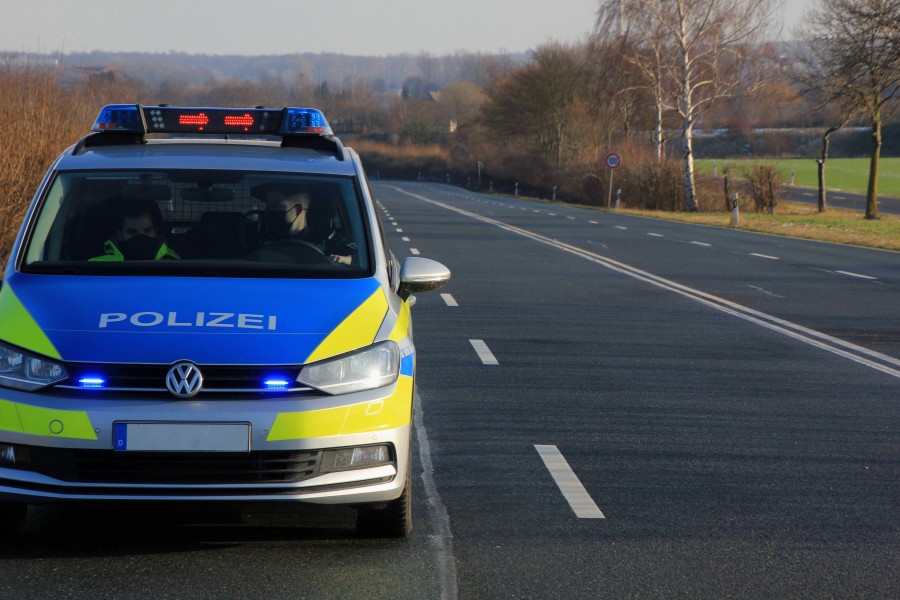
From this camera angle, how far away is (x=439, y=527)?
5.68m

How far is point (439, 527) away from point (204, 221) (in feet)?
6.26

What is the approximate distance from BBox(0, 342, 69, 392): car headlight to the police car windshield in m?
1.05

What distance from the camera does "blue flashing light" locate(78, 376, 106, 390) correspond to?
194 inches

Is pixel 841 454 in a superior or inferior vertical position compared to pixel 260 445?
inferior

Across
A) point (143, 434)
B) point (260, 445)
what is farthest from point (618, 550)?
point (143, 434)

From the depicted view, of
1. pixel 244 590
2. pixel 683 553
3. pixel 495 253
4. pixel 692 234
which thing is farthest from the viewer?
pixel 692 234

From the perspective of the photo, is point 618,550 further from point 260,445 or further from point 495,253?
point 495,253

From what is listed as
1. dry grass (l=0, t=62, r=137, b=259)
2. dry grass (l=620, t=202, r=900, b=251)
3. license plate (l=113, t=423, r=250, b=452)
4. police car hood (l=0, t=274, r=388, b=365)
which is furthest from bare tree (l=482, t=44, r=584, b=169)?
license plate (l=113, t=423, r=250, b=452)

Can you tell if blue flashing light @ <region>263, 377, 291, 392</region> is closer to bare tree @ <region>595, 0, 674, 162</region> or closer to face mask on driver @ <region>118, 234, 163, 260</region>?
face mask on driver @ <region>118, 234, 163, 260</region>

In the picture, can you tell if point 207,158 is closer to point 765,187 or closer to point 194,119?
point 194,119

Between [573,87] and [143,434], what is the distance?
7691cm

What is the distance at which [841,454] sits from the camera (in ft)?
24.2

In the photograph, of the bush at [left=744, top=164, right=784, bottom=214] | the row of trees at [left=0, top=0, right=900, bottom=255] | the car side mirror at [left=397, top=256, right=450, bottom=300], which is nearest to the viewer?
the car side mirror at [left=397, top=256, right=450, bottom=300]

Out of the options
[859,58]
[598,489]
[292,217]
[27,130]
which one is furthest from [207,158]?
[859,58]
